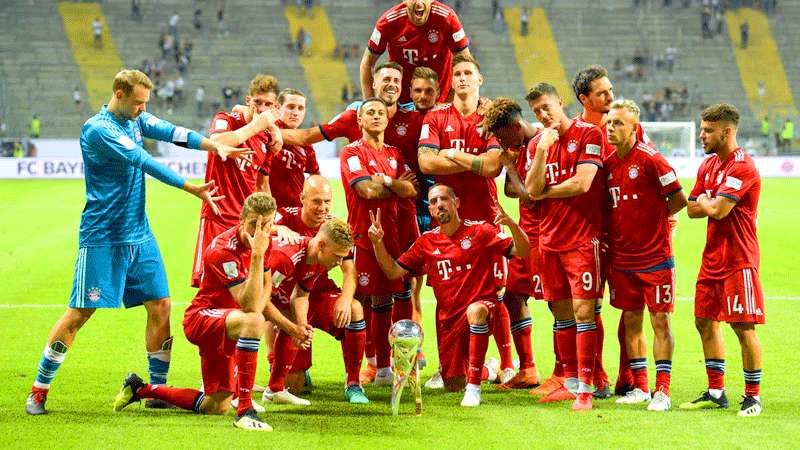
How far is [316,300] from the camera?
824cm

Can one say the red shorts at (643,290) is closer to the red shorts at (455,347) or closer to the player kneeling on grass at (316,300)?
the red shorts at (455,347)

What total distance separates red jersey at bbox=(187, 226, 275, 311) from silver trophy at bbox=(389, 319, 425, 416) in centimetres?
105

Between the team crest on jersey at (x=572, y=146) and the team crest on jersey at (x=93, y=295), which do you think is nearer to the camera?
the team crest on jersey at (x=93, y=295)

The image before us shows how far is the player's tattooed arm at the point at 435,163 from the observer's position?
830cm

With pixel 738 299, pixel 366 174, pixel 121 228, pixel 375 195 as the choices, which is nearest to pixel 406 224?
pixel 375 195

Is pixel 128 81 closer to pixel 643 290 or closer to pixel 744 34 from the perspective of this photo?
pixel 643 290

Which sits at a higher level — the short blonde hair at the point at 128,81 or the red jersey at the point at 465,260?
the short blonde hair at the point at 128,81

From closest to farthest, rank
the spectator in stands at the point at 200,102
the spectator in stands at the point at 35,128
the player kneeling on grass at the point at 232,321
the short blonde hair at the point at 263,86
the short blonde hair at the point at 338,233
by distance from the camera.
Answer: the player kneeling on grass at the point at 232,321
the short blonde hair at the point at 338,233
the short blonde hair at the point at 263,86
the spectator in stands at the point at 35,128
the spectator in stands at the point at 200,102

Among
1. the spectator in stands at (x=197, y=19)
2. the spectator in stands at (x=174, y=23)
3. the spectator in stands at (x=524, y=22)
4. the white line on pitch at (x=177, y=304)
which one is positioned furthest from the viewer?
the spectator in stands at (x=524, y=22)

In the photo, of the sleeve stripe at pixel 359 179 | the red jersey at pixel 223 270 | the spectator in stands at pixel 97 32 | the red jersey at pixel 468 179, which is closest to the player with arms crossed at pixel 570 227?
the red jersey at pixel 468 179

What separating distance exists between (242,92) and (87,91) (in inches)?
247

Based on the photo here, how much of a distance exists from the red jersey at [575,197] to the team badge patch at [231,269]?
2421mm

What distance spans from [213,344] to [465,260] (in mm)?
2129

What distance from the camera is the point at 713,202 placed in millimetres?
7441
